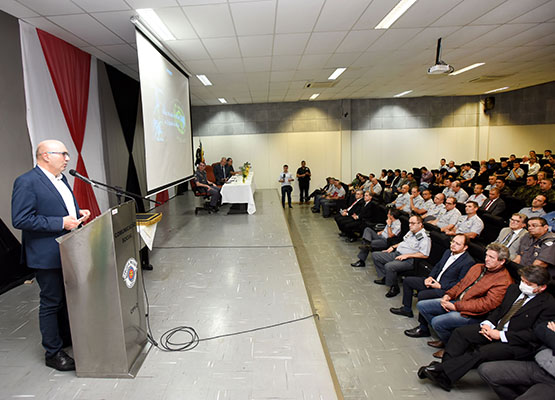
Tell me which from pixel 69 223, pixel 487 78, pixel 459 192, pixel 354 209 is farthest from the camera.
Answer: pixel 487 78

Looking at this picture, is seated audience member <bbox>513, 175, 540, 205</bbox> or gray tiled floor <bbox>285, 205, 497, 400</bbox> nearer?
gray tiled floor <bbox>285, 205, 497, 400</bbox>

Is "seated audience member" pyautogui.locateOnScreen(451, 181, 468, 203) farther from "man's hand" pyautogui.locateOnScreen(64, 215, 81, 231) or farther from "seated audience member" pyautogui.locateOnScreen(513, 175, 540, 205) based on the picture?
"man's hand" pyautogui.locateOnScreen(64, 215, 81, 231)

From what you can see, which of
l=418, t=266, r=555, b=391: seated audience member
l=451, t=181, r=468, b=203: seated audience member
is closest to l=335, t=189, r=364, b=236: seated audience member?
l=451, t=181, r=468, b=203: seated audience member

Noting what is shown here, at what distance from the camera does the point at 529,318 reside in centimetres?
236

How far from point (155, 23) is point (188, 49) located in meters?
1.16

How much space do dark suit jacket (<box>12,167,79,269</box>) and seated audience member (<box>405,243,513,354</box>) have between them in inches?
130

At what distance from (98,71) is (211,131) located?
6386 mm

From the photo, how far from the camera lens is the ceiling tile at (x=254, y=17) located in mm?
3740

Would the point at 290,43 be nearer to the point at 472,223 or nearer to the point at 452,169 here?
the point at 472,223

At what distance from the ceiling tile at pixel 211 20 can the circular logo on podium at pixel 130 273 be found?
3.14m

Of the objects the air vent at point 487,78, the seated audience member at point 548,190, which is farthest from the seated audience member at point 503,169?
the seated audience member at point 548,190

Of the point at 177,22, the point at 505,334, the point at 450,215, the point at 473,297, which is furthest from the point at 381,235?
the point at 177,22

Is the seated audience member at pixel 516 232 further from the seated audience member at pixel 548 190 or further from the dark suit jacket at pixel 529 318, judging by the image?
the seated audience member at pixel 548 190

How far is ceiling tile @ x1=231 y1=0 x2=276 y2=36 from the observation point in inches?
147
